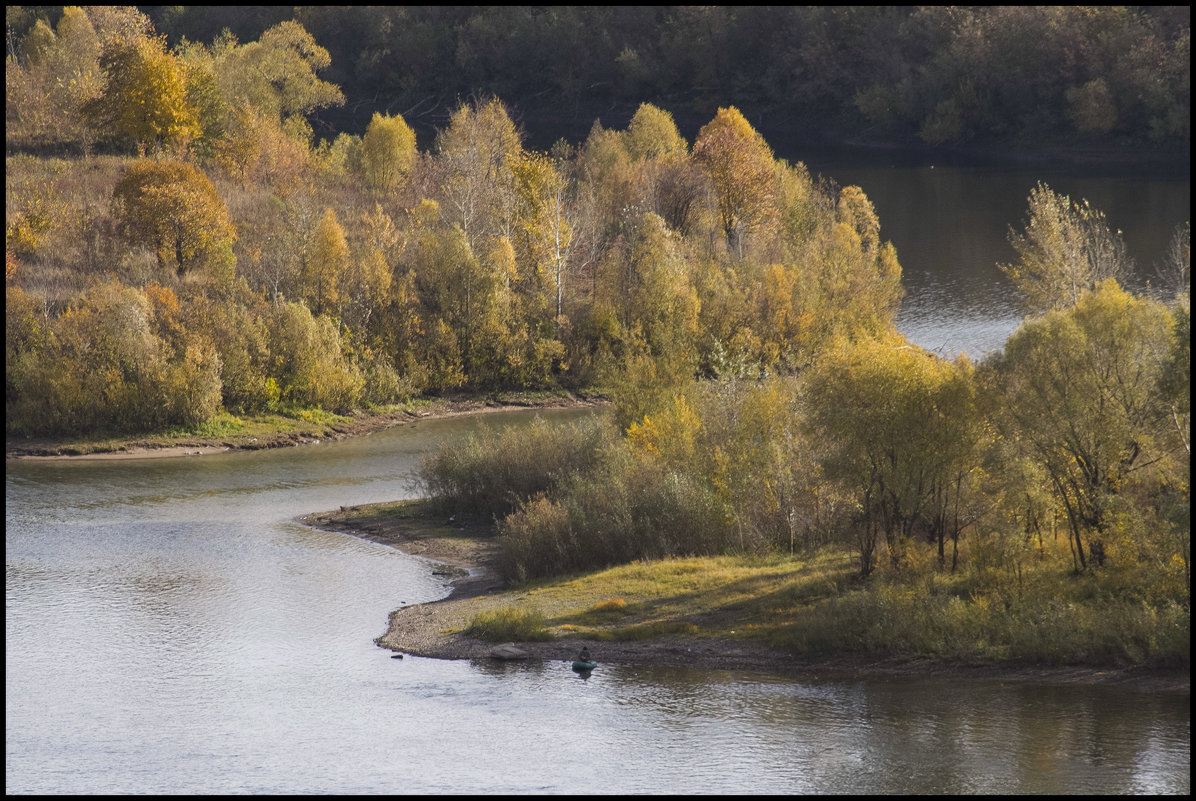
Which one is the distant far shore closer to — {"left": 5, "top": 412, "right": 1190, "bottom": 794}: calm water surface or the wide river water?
the wide river water

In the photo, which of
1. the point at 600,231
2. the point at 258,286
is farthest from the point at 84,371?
the point at 600,231

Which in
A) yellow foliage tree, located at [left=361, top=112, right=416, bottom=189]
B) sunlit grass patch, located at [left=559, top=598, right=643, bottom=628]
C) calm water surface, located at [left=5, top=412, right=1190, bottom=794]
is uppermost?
yellow foliage tree, located at [left=361, top=112, right=416, bottom=189]

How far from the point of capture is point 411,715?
29906 mm

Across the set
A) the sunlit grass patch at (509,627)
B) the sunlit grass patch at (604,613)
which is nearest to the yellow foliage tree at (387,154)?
the sunlit grass patch at (604,613)

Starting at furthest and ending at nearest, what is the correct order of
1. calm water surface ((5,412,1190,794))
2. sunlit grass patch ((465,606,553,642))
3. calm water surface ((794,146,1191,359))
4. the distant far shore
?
calm water surface ((794,146,1191,359)), the distant far shore, sunlit grass patch ((465,606,553,642)), calm water surface ((5,412,1190,794))

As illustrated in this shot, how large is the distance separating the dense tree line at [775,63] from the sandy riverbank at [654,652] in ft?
295

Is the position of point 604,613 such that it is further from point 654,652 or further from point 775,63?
point 775,63

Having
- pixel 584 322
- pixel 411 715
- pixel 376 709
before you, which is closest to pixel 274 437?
pixel 584 322

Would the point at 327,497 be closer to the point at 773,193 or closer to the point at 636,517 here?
the point at 636,517

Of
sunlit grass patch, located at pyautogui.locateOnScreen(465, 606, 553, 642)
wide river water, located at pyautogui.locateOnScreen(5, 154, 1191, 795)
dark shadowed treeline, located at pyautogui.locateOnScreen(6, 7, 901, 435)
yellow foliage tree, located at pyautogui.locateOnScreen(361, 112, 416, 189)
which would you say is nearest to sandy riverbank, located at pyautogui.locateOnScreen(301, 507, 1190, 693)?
sunlit grass patch, located at pyautogui.locateOnScreen(465, 606, 553, 642)

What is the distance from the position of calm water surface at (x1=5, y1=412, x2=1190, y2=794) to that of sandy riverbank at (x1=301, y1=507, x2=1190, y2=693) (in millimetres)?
556

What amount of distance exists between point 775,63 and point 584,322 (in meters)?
79.2

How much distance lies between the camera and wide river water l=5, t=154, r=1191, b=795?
26.1 m

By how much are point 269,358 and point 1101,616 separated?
144 ft
